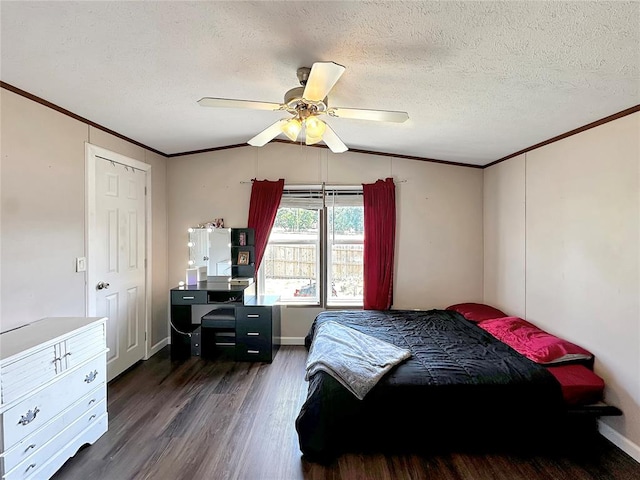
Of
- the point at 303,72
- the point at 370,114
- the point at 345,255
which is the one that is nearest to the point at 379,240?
the point at 345,255

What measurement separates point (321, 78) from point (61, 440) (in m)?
2.55

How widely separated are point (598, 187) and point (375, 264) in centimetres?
225

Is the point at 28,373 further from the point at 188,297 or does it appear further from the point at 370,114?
the point at 370,114

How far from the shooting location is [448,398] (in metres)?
2.16

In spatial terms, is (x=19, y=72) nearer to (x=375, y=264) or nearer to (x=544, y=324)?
(x=375, y=264)

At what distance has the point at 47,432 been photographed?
1925mm

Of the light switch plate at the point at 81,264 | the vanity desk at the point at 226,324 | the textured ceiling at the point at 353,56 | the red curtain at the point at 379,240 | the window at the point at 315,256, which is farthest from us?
the window at the point at 315,256

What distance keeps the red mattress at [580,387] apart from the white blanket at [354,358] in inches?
39.8

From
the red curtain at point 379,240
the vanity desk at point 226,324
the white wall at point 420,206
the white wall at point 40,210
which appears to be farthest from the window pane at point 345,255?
the white wall at point 40,210

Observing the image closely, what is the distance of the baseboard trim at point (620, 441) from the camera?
7.03 ft

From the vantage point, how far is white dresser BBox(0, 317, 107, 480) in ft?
5.67

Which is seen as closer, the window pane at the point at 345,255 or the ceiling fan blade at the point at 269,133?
the ceiling fan blade at the point at 269,133

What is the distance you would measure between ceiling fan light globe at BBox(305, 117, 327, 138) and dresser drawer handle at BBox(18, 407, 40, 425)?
225 cm

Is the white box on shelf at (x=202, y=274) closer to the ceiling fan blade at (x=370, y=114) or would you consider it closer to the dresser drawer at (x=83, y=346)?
the dresser drawer at (x=83, y=346)
